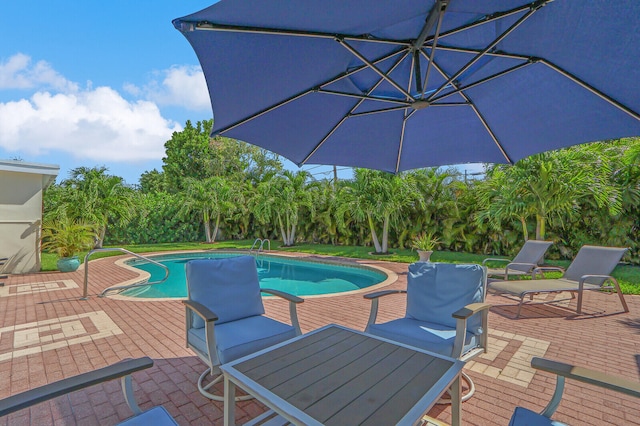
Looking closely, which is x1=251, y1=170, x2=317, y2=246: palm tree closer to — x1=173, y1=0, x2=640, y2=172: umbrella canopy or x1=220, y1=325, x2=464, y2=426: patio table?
x1=173, y1=0, x2=640, y2=172: umbrella canopy

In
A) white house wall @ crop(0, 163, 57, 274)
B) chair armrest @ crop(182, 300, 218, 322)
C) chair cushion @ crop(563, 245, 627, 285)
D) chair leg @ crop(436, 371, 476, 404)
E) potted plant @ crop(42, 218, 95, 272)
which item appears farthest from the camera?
potted plant @ crop(42, 218, 95, 272)

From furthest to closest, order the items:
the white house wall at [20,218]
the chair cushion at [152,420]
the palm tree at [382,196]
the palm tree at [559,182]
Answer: the palm tree at [382,196], the white house wall at [20,218], the palm tree at [559,182], the chair cushion at [152,420]

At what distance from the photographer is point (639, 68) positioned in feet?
8.20

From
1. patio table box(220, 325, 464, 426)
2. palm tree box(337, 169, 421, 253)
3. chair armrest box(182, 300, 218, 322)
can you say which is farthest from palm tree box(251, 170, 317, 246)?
patio table box(220, 325, 464, 426)

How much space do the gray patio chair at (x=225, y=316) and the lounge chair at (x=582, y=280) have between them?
151 inches

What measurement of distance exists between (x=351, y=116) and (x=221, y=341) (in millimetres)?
2635

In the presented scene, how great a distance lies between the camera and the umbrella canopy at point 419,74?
7.32 ft

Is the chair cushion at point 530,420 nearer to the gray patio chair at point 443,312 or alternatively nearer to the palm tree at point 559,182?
the gray patio chair at point 443,312

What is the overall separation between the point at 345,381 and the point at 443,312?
1676 mm

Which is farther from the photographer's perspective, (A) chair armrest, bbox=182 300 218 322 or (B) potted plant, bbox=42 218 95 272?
(B) potted plant, bbox=42 218 95 272

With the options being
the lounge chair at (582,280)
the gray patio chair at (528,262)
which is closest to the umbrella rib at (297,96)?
the lounge chair at (582,280)

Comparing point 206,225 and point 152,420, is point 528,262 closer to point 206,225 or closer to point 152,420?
point 152,420

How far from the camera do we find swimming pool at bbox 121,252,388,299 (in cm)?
831

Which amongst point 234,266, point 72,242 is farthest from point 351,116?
point 72,242
